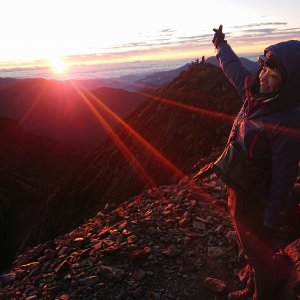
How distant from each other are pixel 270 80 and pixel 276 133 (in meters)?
0.45

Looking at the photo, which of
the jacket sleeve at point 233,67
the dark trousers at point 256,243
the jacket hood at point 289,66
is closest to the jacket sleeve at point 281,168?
the jacket hood at point 289,66

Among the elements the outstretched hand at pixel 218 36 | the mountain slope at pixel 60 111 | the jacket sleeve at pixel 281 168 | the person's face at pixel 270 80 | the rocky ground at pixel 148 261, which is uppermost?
the outstretched hand at pixel 218 36

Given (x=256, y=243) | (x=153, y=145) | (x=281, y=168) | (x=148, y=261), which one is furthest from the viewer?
(x=153, y=145)

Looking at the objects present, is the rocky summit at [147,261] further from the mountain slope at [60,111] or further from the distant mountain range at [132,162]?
the mountain slope at [60,111]

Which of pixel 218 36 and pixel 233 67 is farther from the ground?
pixel 218 36

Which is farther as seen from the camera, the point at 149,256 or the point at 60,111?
the point at 60,111

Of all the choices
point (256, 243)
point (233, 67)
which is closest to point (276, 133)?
point (233, 67)

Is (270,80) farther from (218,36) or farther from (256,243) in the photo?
(256,243)

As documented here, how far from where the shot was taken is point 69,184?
40.2 m

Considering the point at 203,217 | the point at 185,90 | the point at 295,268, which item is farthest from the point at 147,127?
the point at 295,268

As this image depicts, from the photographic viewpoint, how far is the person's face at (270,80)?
116 inches

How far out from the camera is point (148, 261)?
5082 mm

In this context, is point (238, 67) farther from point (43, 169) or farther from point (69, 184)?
point (43, 169)

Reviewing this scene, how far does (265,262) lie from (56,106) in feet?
536
